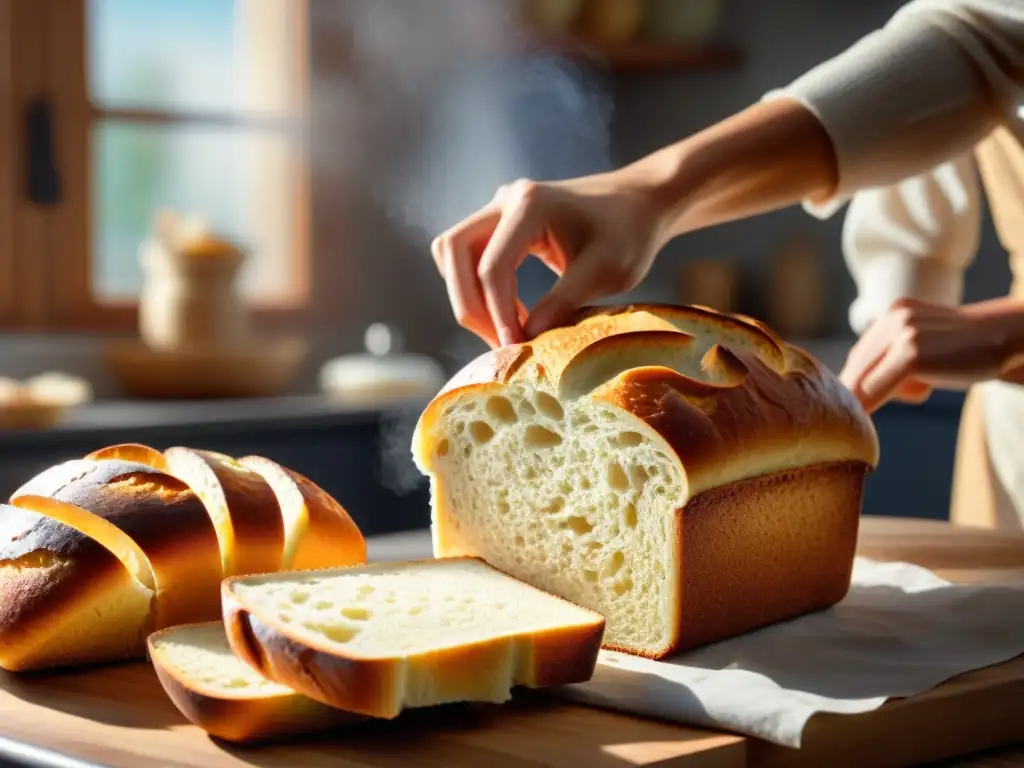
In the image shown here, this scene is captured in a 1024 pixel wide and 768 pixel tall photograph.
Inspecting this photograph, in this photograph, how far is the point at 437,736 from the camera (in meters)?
0.95

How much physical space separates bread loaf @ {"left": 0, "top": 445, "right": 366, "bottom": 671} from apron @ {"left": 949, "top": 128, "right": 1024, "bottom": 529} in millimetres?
1230

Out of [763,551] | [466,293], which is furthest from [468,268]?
[763,551]

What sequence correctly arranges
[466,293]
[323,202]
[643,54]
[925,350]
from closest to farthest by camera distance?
[466,293]
[925,350]
[323,202]
[643,54]

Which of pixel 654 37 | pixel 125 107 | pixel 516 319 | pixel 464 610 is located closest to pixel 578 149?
pixel 654 37

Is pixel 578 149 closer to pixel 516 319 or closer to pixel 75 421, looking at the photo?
pixel 75 421

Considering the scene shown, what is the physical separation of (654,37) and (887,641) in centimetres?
368

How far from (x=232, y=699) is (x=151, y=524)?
263mm

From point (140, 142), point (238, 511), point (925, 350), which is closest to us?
point (238, 511)

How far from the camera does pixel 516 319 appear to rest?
136 cm

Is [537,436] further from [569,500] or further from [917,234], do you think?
[917,234]

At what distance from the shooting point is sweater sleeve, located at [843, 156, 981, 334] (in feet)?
6.89

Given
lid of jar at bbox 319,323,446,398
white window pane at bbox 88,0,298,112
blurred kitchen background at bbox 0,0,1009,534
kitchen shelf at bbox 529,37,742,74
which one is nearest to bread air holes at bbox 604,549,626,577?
blurred kitchen background at bbox 0,0,1009,534

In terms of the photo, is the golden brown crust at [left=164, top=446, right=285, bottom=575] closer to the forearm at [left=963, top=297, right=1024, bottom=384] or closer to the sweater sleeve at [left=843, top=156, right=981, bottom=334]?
the forearm at [left=963, top=297, right=1024, bottom=384]

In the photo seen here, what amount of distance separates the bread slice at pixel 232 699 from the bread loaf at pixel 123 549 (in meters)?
0.10
